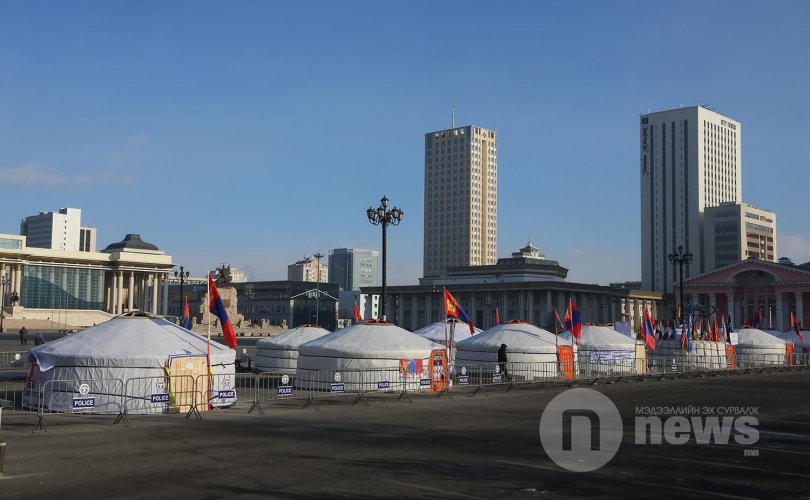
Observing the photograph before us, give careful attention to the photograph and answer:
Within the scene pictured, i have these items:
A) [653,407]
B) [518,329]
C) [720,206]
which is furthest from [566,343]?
[720,206]

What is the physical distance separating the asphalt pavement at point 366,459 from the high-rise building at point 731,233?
14764 centimetres

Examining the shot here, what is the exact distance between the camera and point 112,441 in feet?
51.9

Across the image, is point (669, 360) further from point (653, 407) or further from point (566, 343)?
point (653, 407)

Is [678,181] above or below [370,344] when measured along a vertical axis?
above

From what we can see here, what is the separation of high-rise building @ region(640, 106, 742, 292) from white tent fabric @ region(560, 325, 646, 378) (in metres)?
129

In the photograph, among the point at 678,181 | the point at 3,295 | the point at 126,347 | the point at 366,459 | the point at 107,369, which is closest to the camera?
the point at 366,459

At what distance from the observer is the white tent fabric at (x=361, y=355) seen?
27.7 m

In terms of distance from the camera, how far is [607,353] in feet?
131

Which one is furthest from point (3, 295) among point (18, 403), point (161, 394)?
point (161, 394)

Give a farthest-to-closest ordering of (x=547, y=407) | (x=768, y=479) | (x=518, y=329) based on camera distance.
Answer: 1. (x=518, y=329)
2. (x=547, y=407)
3. (x=768, y=479)

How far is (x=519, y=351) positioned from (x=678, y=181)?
466ft

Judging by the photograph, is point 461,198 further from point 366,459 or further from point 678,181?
point 366,459

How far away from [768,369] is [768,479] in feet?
119

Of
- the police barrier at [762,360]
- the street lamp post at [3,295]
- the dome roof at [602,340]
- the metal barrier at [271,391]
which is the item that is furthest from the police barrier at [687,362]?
the street lamp post at [3,295]
